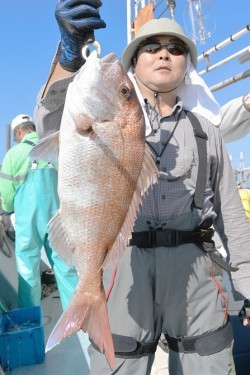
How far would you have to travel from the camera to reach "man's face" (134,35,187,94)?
2133 mm

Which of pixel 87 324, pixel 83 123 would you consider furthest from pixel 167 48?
pixel 87 324

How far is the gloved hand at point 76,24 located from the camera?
5.93 feet

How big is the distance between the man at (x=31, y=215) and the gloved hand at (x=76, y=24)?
99.7 inches

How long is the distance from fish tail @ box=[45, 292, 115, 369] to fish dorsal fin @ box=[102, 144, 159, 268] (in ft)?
0.59

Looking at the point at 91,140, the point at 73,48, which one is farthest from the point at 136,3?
the point at 91,140

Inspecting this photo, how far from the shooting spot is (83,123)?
1625 millimetres

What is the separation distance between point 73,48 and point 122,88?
0.43m

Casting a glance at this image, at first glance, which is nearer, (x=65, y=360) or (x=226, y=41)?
(x=65, y=360)

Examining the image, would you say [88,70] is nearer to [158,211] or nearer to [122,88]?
[122,88]

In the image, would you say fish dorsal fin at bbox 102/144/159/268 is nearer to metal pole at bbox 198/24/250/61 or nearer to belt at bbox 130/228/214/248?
belt at bbox 130/228/214/248

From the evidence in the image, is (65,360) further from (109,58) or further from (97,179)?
(109,58)

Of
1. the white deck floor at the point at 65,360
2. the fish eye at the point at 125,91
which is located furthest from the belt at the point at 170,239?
the white deck floor at the point at 65,360

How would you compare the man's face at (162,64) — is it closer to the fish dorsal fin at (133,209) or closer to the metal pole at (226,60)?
the fish dorsal fin at (133,209)

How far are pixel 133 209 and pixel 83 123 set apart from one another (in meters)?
0.42
